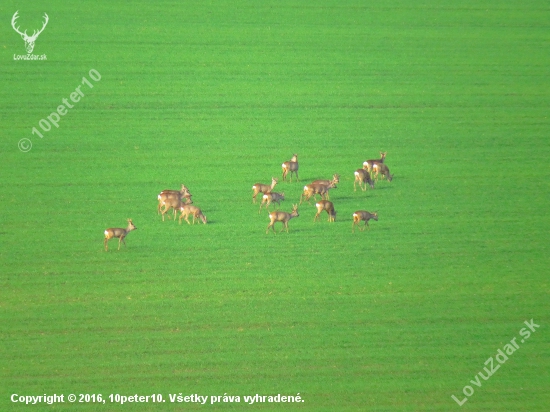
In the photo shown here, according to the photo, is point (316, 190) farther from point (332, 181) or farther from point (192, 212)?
point (192, 212)

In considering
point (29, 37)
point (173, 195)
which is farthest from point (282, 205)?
point (29, 37)

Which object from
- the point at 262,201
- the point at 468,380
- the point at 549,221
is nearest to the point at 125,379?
the point at 468,380

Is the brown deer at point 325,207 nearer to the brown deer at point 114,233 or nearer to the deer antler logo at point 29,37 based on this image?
the brown deer at point 114,233

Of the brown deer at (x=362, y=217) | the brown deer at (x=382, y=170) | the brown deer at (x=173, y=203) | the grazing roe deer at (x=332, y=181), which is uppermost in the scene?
the brown deer at (x=382, y=170)

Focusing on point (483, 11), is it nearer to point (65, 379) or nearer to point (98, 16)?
point (98, 16)

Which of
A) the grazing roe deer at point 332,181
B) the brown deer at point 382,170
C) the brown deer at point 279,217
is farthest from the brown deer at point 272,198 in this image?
the brown deer at point 382,170

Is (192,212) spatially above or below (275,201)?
below

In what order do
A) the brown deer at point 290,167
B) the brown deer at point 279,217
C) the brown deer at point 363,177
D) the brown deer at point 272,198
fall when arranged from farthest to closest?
the brown deer at point 290,167 → the brown deer at point 363,177 → the brown deer at point 272,198 → the brown deer at point 279,217

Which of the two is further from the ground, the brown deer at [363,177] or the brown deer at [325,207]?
the brown deer at [363,177]
